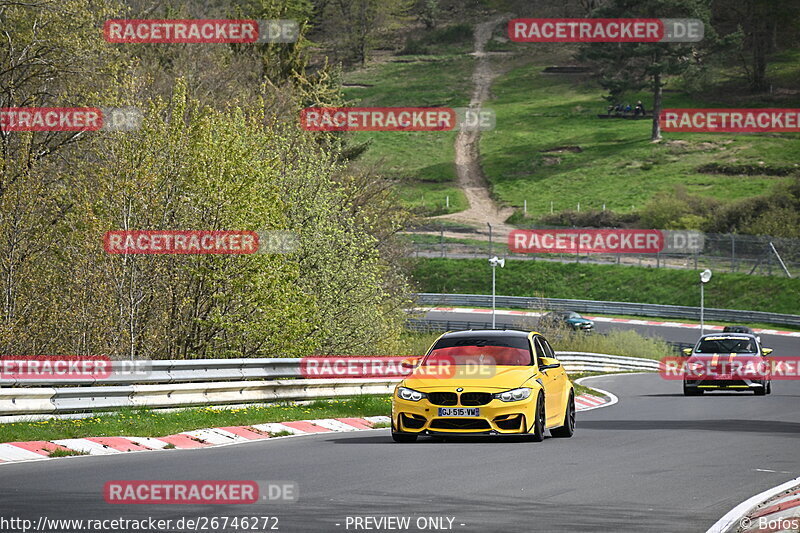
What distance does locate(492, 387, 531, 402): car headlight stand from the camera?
15844 mm

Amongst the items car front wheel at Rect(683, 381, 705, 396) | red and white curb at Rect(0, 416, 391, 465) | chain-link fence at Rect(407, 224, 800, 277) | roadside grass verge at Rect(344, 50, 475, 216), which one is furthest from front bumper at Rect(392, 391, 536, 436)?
roadside grass verge at Rect(344, 50, 475, 216)

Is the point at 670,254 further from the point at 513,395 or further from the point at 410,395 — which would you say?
the point at 410,395

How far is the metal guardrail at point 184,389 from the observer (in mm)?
16297

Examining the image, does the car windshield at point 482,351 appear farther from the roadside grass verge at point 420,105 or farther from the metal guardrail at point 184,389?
the roadside grass verge at point 420,105

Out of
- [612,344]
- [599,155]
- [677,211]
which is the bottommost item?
[612,344]

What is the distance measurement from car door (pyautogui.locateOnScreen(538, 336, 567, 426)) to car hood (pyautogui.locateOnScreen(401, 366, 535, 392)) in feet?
1.73

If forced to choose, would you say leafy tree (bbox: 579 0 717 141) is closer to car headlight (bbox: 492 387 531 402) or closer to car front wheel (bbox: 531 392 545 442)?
A: car front wheel (bbox: 531 392 545 442)

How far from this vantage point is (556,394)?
17219 mm

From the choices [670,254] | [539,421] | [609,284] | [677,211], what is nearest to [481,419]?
[539,421]

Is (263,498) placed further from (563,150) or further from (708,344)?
(563,150)

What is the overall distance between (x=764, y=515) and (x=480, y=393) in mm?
6225

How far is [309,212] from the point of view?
30.4m

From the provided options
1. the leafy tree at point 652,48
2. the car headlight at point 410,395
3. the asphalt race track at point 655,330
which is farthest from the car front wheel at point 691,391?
the leafy tree at point 652,48

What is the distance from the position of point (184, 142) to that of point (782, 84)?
106402mm
